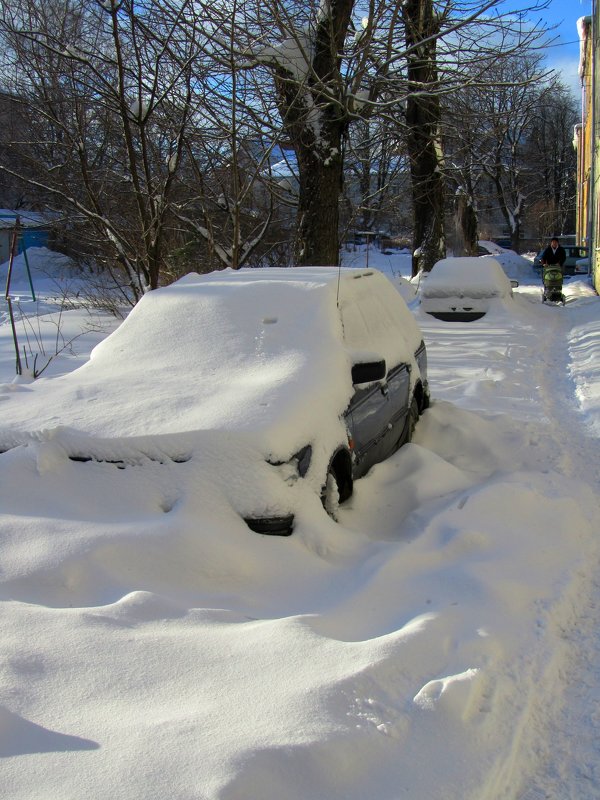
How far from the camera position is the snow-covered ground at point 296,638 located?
237cm

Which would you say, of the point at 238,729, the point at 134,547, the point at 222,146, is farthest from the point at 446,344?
the point at 238,729

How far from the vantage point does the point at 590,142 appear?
36.2m

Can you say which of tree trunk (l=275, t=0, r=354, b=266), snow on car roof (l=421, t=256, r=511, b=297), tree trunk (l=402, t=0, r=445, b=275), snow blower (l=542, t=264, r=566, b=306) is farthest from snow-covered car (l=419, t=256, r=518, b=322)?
tree trunk (l=275, t=0, r=354, b=266)

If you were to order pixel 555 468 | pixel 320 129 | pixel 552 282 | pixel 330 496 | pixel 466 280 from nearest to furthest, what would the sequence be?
pixel 330 496
pixel 555 468
pixel 320 129
pixel 466 280
pixel 552 282

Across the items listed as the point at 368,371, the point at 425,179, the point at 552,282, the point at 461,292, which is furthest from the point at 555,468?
the point at 425,179

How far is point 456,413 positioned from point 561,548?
9.92 ft

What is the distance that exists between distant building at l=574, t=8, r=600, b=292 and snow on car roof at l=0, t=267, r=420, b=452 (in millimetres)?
17696

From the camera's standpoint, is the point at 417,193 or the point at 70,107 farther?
the point at 417,193

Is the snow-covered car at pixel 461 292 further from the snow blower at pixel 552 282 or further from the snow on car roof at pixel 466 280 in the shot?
the snow blower at pixel 552 282

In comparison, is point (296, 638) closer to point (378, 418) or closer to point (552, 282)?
point (378, 418)

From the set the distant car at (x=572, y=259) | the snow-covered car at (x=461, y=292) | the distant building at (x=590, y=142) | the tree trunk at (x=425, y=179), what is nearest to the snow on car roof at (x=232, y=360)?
the tree trunk at (x=425, y=179)

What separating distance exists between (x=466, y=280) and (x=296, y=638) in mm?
15094

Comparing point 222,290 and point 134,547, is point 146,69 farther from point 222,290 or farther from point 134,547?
point 134,547

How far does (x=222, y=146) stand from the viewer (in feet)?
38.3
